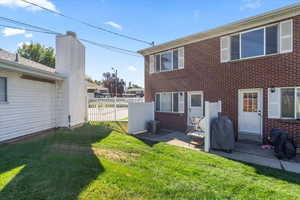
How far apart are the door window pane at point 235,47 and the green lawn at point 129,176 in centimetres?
491

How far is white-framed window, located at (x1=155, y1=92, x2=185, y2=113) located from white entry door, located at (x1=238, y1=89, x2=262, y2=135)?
9.77ft

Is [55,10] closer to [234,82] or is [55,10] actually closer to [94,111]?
[94,111]

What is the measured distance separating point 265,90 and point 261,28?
8.35ft

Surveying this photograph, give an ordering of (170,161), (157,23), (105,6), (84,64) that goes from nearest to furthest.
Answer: (170,161) → (105,6) → (84,64) → (157,23)

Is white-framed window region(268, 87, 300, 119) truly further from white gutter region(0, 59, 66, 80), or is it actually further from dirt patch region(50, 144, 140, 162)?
white gutter region(0, 59, 66, 80)

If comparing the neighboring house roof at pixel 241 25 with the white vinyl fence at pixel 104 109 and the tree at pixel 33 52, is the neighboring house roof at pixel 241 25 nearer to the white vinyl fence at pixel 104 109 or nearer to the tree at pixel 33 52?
the white vinyl fence at pixel 104 109

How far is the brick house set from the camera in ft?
19.4

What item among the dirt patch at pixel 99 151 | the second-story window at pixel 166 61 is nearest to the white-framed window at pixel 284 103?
the second-story window at pixel 166 61

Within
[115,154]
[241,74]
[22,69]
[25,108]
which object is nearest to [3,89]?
[22,69]

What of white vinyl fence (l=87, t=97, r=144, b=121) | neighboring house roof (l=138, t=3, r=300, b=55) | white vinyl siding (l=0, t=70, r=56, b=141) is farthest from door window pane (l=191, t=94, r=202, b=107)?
white vinyl siding (l=0, t=70, r=56, b=141)

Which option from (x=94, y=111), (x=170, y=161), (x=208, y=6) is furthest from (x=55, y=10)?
(x=170, y=161)

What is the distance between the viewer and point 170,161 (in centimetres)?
434

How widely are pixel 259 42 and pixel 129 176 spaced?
7199 millimetres

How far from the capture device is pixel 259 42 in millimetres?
6602
